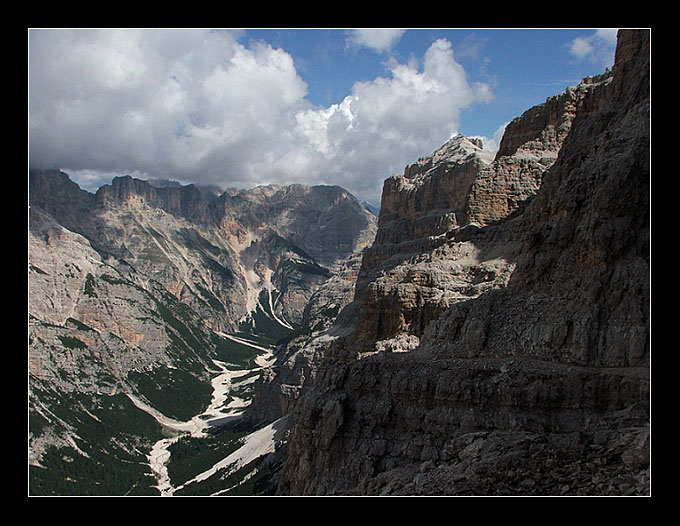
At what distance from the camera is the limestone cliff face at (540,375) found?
2300cm

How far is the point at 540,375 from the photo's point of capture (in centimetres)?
2980

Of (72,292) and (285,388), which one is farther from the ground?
(72,292)

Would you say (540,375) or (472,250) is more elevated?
(472,250)

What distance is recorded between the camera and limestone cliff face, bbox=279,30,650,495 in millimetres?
23000

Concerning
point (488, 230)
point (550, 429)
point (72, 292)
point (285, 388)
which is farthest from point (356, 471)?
point (72, 292)

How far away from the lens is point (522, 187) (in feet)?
206

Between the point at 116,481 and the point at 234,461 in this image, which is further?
the point at 116,481

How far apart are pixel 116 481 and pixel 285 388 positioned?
124ft

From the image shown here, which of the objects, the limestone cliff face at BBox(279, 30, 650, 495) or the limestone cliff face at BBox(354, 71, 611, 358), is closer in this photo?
the limestone cliff face at BBox(279, 30, 650, 495)

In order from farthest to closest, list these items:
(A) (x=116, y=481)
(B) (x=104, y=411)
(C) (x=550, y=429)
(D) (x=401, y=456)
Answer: (B) (x=104, y=411) < (A) (x=116, y=481) < (D) (x=401, y=456) < (C) (x=550, y=429)

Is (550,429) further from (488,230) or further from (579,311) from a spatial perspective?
(488,230)

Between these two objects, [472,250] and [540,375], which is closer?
[540,375]

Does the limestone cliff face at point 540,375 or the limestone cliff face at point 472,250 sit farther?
the limestone cliff face at point 472,250
